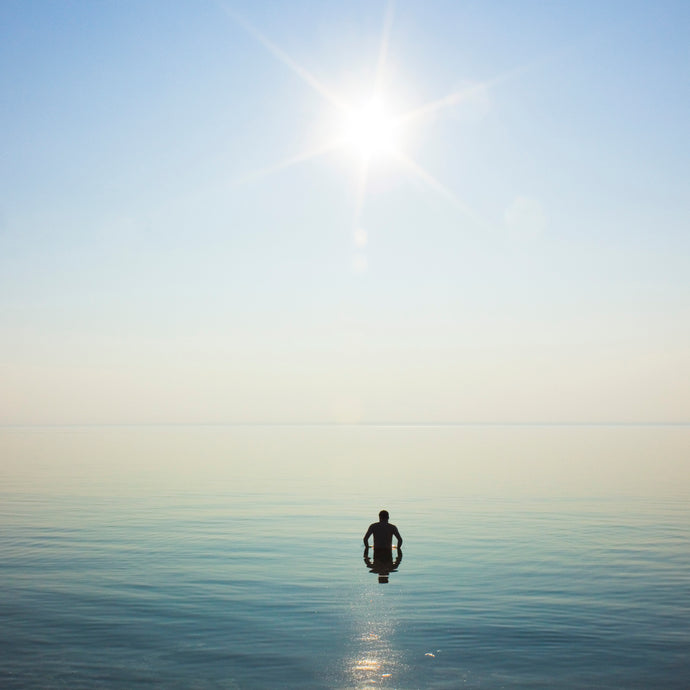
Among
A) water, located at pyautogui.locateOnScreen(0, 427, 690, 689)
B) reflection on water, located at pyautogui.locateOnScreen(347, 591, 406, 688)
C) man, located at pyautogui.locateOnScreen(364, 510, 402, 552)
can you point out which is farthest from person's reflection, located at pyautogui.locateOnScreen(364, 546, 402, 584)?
reflection on water, located at pyautogui.locateOnScreen(347, 591, 406, 688)

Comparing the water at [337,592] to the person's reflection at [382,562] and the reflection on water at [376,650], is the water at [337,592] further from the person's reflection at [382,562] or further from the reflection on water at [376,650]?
the person's reflection at [382,562]

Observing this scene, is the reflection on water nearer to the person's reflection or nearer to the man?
the person's reflection

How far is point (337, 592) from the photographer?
993 inches

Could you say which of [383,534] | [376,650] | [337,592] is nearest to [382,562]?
[383,534]

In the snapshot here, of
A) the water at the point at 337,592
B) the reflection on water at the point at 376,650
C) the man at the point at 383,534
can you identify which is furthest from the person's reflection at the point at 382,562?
the reflection on water at the point at 376,650

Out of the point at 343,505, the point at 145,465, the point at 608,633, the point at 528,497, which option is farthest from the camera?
the point at 145,465

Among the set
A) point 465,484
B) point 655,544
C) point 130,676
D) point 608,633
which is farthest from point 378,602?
point 465,484

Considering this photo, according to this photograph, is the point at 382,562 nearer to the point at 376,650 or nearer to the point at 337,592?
the point at 337,592

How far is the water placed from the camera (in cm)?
1683

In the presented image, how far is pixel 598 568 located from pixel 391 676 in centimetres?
1731

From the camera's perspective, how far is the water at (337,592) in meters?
16.8

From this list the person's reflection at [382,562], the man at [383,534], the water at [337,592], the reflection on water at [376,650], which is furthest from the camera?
the man at [383,534]

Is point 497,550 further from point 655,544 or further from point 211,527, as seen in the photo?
point 211,527

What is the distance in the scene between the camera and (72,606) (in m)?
22.9
